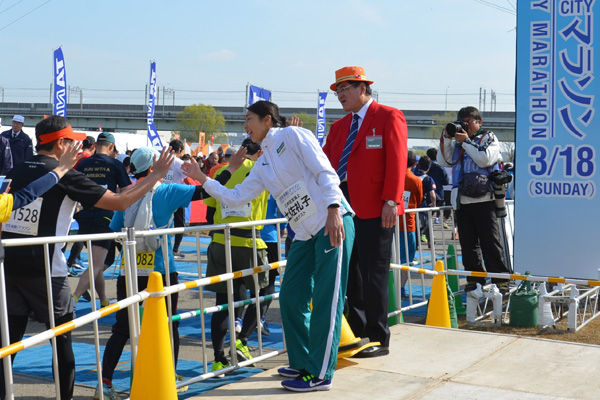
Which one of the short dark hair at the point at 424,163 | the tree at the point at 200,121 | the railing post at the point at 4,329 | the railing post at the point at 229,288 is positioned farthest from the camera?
the tree at the point at 200,121

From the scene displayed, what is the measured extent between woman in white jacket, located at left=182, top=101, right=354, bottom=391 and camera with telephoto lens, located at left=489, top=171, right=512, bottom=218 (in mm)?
3541

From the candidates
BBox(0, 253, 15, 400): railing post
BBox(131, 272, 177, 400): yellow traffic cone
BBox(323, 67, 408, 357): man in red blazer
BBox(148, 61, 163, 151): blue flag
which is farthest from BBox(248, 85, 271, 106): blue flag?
BBox(0, 253, 15, 400): railing post

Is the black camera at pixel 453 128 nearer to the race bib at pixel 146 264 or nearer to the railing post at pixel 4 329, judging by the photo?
the race bib at pixel 146 264

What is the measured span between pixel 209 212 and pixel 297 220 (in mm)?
2613

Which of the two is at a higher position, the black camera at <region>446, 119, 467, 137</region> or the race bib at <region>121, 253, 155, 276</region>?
the black camera at <region>446, 119, 467, 137</region>

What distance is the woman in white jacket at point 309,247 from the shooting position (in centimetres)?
435

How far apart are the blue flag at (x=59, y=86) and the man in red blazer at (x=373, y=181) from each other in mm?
10833

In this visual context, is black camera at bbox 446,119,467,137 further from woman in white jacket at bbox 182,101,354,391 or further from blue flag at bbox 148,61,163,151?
blue flag at bbox 148,61,163,151

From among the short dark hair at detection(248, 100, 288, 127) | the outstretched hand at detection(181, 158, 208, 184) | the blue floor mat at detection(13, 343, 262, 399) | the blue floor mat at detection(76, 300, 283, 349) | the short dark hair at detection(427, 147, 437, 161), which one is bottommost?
the blue floor mat at detection(13, 343, 262, 399)

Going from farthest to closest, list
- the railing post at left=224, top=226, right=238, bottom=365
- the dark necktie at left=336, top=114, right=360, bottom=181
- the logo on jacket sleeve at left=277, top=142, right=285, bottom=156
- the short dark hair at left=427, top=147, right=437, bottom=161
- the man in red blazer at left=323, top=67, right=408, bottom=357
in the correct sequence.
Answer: the short dark hair at left=427, top=147, right=437, bottom=161 < the dark necktie at left=336, top=114, right=360, bottom=181 < the man in red blazer at left=323, top=67, right=408, bottom=357 < the railing post at left=224, top=226, right=238, bottom=365 < the logo on jacket sleeve at left=277, top=142, right=285, bottom=156

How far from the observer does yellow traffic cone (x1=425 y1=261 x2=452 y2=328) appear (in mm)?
6633

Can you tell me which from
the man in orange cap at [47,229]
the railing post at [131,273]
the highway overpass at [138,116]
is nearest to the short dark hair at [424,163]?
the man in orange cap at [47,229]

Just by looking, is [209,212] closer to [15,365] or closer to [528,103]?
[15,365]

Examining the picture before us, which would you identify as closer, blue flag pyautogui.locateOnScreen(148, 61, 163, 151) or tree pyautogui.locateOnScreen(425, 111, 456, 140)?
blue flag pyautogui.locateOnScreen(148, 61, 163, 151)
